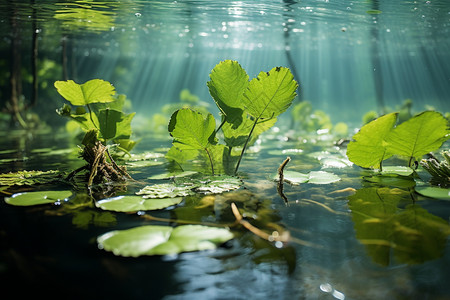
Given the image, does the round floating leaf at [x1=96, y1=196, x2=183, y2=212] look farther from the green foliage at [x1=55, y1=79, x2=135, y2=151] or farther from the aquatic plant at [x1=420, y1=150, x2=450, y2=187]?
the aquatic plant at [x1=420, y1=150, x2=450, y2=187]

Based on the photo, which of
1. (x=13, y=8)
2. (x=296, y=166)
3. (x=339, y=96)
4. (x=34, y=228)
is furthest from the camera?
(x=339, y=96)

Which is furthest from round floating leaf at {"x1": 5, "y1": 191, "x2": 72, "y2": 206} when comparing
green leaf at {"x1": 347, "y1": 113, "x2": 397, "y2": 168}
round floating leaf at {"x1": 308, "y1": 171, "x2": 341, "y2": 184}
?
green leaf at {"x1": 347, "y1": 113, "x2": 397, "y2": 168}

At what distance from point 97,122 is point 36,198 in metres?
0.85

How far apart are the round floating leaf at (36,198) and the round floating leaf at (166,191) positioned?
39 centimetres

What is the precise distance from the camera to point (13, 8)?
5.45m

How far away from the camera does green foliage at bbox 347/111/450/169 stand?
158 centimetres

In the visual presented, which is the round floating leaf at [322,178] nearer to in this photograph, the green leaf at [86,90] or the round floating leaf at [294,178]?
the round floating leaf at [294,178]

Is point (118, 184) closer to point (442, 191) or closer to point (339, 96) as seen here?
point (442, 191)

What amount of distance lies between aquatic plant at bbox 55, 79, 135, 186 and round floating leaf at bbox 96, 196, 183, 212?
0.45 m

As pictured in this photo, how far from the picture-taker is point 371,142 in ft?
5.80

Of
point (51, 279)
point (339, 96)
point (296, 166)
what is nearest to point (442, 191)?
point (296, 166)

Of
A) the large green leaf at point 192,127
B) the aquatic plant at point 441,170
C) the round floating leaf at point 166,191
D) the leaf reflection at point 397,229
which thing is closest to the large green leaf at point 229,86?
the large green leaf at point 192,127

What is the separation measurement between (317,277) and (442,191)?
A: 1048 mm

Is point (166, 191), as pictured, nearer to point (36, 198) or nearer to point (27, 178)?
point (36, 198)
